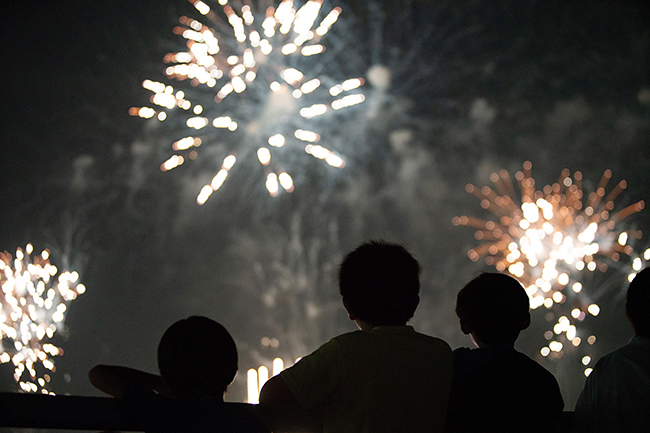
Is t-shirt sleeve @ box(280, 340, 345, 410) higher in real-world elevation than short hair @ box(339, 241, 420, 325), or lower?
lower

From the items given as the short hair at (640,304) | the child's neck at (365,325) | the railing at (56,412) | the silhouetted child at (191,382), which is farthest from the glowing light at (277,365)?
the railing at (56,412)

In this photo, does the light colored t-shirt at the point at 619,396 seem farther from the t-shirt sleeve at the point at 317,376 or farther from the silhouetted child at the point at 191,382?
the silhouetted child at the point at 191,382

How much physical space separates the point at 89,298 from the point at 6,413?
36719 mm

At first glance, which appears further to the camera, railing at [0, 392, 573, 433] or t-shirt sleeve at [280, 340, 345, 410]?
t-shirt sleeve at [280, 340, 345, 410]

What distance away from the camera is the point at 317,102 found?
1109 inches

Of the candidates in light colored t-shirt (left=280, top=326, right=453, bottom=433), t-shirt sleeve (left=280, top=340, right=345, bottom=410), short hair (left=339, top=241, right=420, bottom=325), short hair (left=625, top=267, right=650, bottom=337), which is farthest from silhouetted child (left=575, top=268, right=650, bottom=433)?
t-shirt sleeve (left=280, top=340, right=345, bottom=410)

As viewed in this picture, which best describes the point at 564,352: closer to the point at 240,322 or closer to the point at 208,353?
the point at 240,322

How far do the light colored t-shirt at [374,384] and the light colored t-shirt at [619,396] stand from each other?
51 centimetres

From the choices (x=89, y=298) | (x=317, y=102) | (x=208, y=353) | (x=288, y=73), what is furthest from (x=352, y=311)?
(x=89, y=298)

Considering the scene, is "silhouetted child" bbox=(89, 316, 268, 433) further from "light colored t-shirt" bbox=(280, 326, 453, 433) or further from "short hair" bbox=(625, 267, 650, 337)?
"short hair" bbox=(625, 267, 650, 337)

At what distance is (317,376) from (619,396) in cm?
101

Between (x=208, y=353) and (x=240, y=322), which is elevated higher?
(x=240, y=322)

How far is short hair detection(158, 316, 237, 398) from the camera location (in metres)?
1.58

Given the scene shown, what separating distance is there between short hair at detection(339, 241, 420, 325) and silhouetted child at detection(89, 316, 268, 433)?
1.31ft
